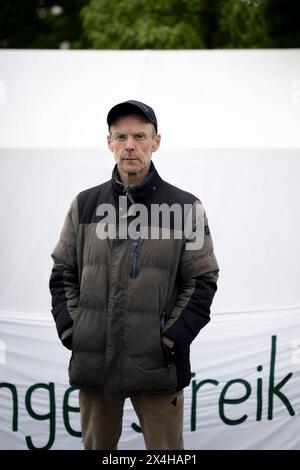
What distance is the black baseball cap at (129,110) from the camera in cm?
191

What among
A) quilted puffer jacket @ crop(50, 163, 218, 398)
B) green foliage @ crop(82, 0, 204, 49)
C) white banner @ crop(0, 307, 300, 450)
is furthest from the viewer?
green foliage @ crop(82, 0, 204, 49)

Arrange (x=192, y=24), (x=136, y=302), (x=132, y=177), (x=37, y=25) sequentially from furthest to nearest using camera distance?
(x=37, y=25) < (x=192, y=24) < (x=132, y=177) < (x=136, y=302)

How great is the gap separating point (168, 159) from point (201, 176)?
0.51 ft

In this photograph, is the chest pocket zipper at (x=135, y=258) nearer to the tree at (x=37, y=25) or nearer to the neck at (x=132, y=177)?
the neck at (x=132, y=177)

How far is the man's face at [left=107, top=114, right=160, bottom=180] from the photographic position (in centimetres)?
192

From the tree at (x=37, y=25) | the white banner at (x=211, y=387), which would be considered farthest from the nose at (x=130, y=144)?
the tree at (x=37, y=25)

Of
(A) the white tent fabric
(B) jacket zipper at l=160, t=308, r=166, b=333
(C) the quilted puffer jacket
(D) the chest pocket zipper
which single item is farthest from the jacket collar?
(A) the white tent fabric

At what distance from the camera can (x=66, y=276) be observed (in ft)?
6.56

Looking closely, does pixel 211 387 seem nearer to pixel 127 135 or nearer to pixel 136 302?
pixel 136 302

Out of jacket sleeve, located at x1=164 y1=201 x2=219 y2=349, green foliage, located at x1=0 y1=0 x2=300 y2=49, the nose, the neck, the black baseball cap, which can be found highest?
green foliage, located at x1=0 y1=0 x2=300 y2=49

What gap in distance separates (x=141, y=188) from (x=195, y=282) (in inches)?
12.1

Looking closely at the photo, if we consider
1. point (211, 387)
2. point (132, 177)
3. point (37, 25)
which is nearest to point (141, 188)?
point (132, 177)

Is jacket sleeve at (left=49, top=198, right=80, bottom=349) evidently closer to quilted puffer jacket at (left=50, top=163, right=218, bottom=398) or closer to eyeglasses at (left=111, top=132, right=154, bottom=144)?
quilted puffer jacket at (left=50, top=163, right=218, bottom=398)

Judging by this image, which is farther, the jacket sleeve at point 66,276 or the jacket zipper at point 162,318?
the jacket sleeve at point 66,276
